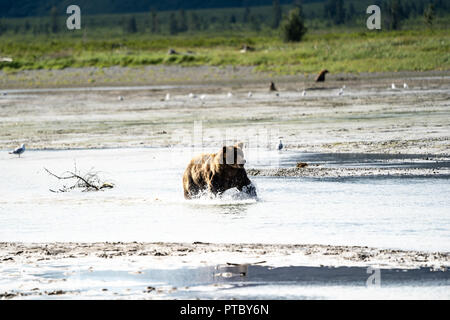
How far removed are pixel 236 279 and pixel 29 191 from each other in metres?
8.18

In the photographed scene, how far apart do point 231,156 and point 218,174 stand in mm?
580

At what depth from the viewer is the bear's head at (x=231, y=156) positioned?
1314cm

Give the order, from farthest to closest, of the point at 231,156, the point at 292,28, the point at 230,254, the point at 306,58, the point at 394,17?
the point at 394,17, the point at 292,28, the point at 306,58, the point at 231,156, the point at 230,254

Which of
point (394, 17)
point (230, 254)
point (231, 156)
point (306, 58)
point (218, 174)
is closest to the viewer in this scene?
point (230, 254)

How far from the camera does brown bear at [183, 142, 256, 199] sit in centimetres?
1322

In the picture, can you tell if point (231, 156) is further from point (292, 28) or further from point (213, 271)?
point (292, 28)

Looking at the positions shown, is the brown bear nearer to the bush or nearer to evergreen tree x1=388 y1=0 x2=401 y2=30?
the bush

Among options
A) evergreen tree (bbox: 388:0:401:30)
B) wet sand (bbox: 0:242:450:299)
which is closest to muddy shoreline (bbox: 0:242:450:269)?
wet sand (bbox: 0:242:450:299)

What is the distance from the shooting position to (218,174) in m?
13.7

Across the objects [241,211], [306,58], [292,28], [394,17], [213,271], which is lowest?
[213,271]

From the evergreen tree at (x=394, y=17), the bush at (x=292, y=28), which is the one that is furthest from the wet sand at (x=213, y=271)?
the evergreen tree at (x=394, y=17)

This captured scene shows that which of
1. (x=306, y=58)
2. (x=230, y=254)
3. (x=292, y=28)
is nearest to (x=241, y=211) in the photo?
(x=230, y=254)

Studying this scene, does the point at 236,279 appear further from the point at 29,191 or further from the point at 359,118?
the point at 359,118

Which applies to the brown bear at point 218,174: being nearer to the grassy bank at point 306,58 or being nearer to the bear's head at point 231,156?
the bear's head at point 231,156
